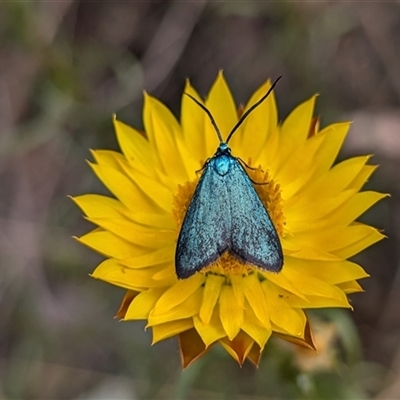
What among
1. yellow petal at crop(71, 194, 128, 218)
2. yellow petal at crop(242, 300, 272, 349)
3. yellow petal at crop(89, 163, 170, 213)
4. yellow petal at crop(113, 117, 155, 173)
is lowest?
yellow petal at crop(242, 300, 272, 349)

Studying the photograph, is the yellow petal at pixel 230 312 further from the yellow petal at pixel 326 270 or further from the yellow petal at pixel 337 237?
the yellow petal at pixel 337 237

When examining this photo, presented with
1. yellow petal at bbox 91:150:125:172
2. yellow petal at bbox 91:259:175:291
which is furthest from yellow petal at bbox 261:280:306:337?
yellow petal at bbox 91:150:125:172

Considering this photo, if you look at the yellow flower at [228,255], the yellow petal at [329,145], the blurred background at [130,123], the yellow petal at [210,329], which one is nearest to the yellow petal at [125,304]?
the yellow flower at [228,255]

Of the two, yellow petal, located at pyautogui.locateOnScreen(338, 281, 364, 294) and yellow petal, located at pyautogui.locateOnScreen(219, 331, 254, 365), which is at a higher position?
yellow petal, located at pyautogui.locateOnScreen(338, 281, 364, 294)

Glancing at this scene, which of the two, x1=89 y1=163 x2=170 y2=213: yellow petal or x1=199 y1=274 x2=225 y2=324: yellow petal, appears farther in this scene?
x1=89 y1=163 x2=170 y2=213: yellow petal

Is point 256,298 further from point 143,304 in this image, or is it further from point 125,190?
point 125,190

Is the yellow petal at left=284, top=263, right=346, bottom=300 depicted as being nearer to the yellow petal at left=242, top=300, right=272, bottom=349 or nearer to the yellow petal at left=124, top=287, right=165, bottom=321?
the yellow petal at left=242, top=300, right=272, bottom=349
